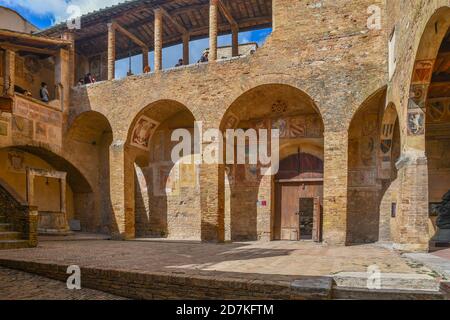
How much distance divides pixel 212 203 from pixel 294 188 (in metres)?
3.58

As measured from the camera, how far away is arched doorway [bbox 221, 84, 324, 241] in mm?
13117

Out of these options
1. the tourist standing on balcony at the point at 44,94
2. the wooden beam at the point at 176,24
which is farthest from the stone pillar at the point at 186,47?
the tourist standing on balcony at the point at 44,94

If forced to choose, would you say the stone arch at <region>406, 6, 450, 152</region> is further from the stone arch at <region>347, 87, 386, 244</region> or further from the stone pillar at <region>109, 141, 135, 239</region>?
the stone pillar at <region>109, 141, 135, 239</region>

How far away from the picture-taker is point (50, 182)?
1553 cm

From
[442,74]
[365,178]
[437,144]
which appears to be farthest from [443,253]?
[442,74]

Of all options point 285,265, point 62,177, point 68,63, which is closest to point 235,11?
point 68,63

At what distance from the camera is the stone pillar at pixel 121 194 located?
531 inches

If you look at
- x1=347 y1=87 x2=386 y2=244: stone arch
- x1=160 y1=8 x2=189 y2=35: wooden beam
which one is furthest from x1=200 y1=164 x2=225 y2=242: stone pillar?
x1=160 y1=8 x2=189 y2=35: wooden beam

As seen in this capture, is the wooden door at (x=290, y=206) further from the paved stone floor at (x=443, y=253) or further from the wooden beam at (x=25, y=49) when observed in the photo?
the wooden beam at (x=25, y=49)

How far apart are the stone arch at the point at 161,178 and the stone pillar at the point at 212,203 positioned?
220 cm

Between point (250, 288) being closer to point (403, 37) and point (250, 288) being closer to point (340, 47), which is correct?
point (403, 37)

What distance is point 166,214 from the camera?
49.2ft

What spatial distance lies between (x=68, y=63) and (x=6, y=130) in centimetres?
456

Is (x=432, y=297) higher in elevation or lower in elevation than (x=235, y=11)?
lower
